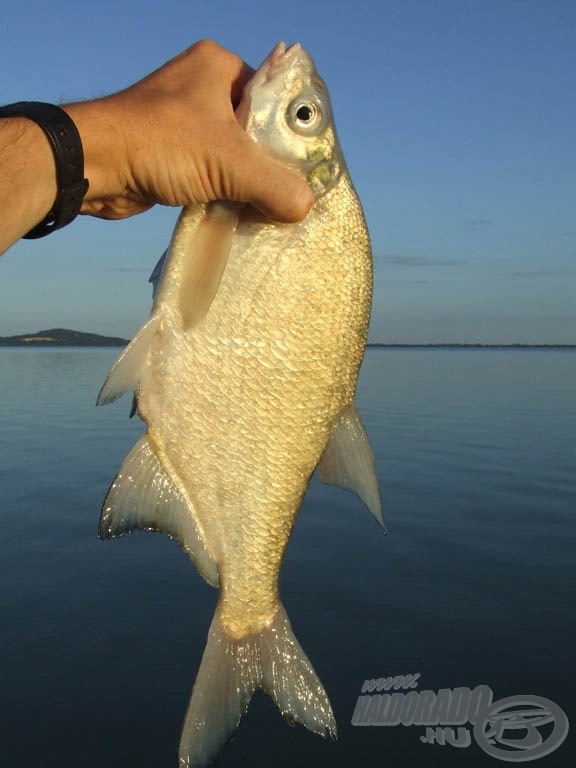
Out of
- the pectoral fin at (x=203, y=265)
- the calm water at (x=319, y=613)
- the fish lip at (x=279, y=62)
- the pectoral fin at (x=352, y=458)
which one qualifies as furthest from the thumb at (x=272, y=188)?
the calm water at (x=319, y=613)

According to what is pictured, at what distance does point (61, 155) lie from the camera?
6.79 ft

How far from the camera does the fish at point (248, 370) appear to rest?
2426 mm

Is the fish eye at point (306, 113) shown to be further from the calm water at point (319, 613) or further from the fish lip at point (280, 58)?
the calm water at point (319, 613)

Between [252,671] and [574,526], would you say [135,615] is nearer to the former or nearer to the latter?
[252,671]

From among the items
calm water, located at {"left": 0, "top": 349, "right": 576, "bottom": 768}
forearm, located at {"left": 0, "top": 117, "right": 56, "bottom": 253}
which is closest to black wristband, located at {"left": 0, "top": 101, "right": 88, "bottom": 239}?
forearm, located at {"left": 0, "top": 117, "right": 56, "bottom": 253}

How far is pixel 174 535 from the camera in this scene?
2590mm

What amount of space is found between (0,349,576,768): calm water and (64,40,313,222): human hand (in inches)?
178

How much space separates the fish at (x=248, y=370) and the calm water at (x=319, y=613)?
3.51 m

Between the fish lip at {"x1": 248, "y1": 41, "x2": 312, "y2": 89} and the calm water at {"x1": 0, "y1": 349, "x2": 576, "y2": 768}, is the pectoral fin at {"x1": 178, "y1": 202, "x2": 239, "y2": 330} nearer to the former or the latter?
the fish lip at {"x1": 248, "y1": 41, "x2": 312, "y2": 89}

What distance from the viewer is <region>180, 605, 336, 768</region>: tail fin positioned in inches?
98.7

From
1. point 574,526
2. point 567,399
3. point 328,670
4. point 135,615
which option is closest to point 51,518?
point 135,615

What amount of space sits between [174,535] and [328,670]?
4.56m

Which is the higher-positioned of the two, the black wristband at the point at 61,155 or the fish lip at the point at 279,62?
the fish lip at the point at 279,62

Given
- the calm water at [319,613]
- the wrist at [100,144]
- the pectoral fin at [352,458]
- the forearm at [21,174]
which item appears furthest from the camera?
the calm water at [319,613]
